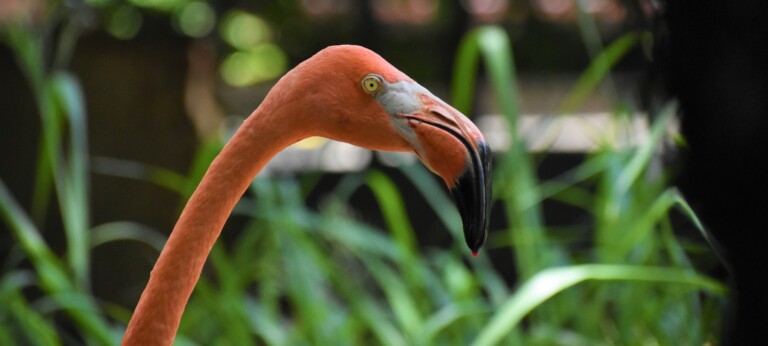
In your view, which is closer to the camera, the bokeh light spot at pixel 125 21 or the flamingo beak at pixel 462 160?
the flamingo beak at pixel 462 160

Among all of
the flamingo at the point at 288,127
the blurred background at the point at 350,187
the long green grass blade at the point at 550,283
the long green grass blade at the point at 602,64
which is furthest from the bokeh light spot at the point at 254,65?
the flamingo at the point at 288,127

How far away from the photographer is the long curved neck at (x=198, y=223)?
2.13 feet

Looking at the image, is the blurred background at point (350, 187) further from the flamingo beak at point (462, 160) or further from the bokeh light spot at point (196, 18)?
the flamingo beak at point (462, 160)

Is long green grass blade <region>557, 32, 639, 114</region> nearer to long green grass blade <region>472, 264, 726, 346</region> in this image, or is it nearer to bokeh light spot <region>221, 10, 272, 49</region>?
long green grass blade <region>472, 264, 726, 346</region>

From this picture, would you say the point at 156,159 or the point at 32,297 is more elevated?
the point at 156,159

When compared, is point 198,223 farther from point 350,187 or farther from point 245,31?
point 245,31

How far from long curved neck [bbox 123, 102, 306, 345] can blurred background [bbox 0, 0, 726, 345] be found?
0.93ft

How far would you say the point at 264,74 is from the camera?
383 centimetres

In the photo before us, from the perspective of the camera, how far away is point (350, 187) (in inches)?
99.7

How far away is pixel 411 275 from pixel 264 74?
2.53 m

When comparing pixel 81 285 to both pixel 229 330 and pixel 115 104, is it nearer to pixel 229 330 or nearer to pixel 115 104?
pixel 229 330

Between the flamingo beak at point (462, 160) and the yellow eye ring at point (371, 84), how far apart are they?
0.03 m

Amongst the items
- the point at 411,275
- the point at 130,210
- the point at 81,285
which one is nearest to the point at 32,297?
the point at 130,210

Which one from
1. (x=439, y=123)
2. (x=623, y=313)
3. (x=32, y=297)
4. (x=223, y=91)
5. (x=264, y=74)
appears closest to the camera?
(x=439, y=123)
